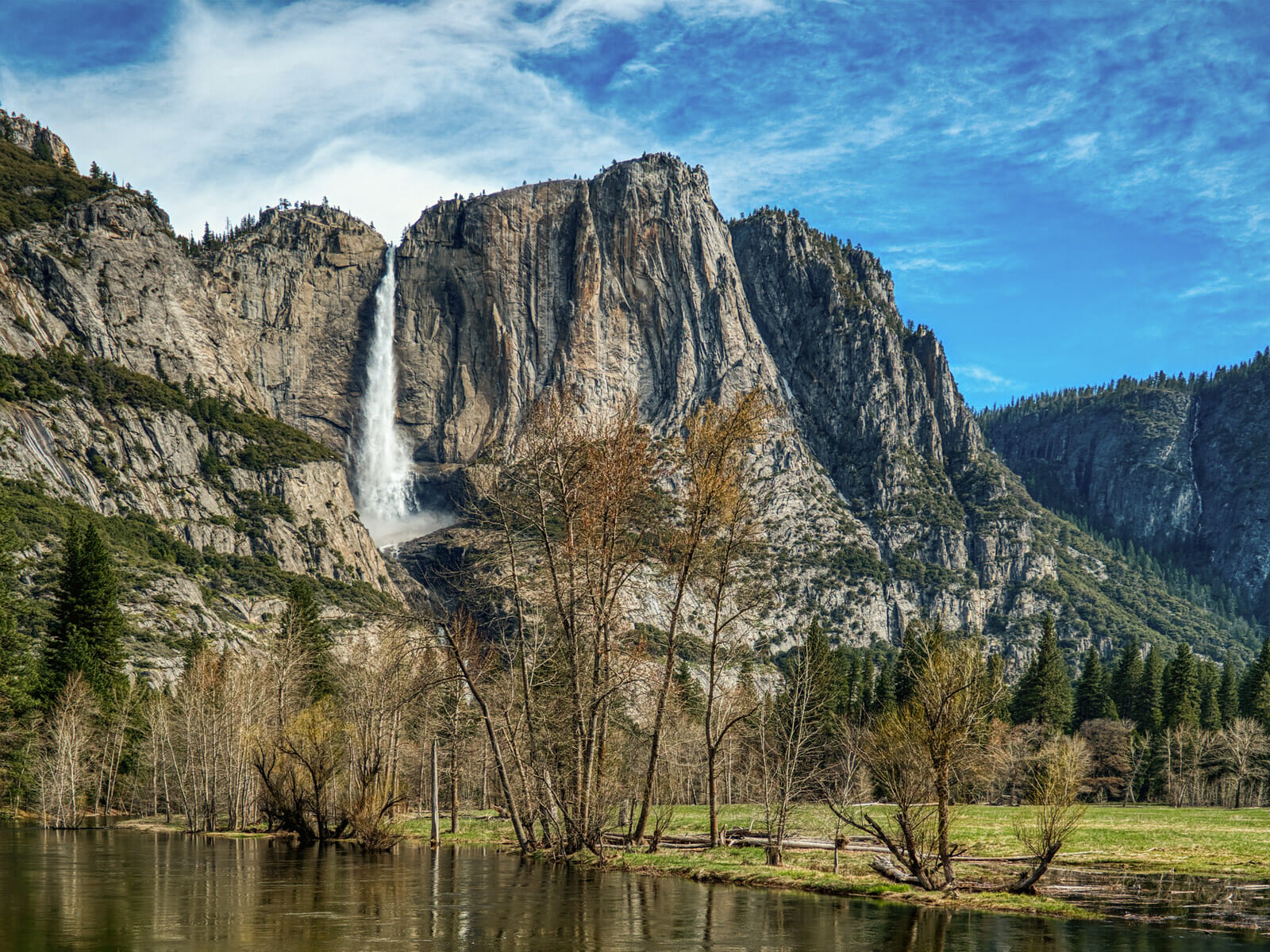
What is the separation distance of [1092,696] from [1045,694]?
956 cm

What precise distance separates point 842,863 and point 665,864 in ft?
23.2

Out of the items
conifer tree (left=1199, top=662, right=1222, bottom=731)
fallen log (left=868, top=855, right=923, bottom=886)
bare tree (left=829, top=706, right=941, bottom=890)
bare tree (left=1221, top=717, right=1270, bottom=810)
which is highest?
bare tree (left=829, top=706, right=941, bottom=890)

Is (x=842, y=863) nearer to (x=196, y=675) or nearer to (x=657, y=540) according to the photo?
(x=657, y=540)

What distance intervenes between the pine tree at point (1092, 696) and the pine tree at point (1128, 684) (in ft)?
4.46

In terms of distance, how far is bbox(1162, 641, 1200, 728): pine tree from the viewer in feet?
353

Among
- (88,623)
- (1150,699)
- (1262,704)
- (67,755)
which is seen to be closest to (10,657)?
(67,755)

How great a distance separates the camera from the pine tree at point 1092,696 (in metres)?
117

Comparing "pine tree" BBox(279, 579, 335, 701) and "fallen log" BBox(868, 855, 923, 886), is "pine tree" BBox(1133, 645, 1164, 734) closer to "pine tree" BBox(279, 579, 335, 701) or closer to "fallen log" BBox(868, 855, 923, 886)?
"pine tree" BBox(279, 579, 335, 701)

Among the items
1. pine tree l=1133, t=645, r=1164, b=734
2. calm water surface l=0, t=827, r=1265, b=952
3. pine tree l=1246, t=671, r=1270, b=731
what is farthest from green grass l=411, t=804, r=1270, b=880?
pine tree l=1133, t=645, r=1164, b=734

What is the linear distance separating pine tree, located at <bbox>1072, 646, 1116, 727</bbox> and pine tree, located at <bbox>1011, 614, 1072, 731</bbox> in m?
1.89

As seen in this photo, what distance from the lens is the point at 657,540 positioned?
39656mm

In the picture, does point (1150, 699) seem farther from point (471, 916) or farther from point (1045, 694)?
point (471, 916)

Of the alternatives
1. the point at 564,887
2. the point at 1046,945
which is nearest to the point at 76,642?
the point at 564,887

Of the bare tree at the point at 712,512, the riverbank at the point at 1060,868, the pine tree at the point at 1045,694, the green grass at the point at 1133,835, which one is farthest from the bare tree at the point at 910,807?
the pine tree at the point at 1045,694
